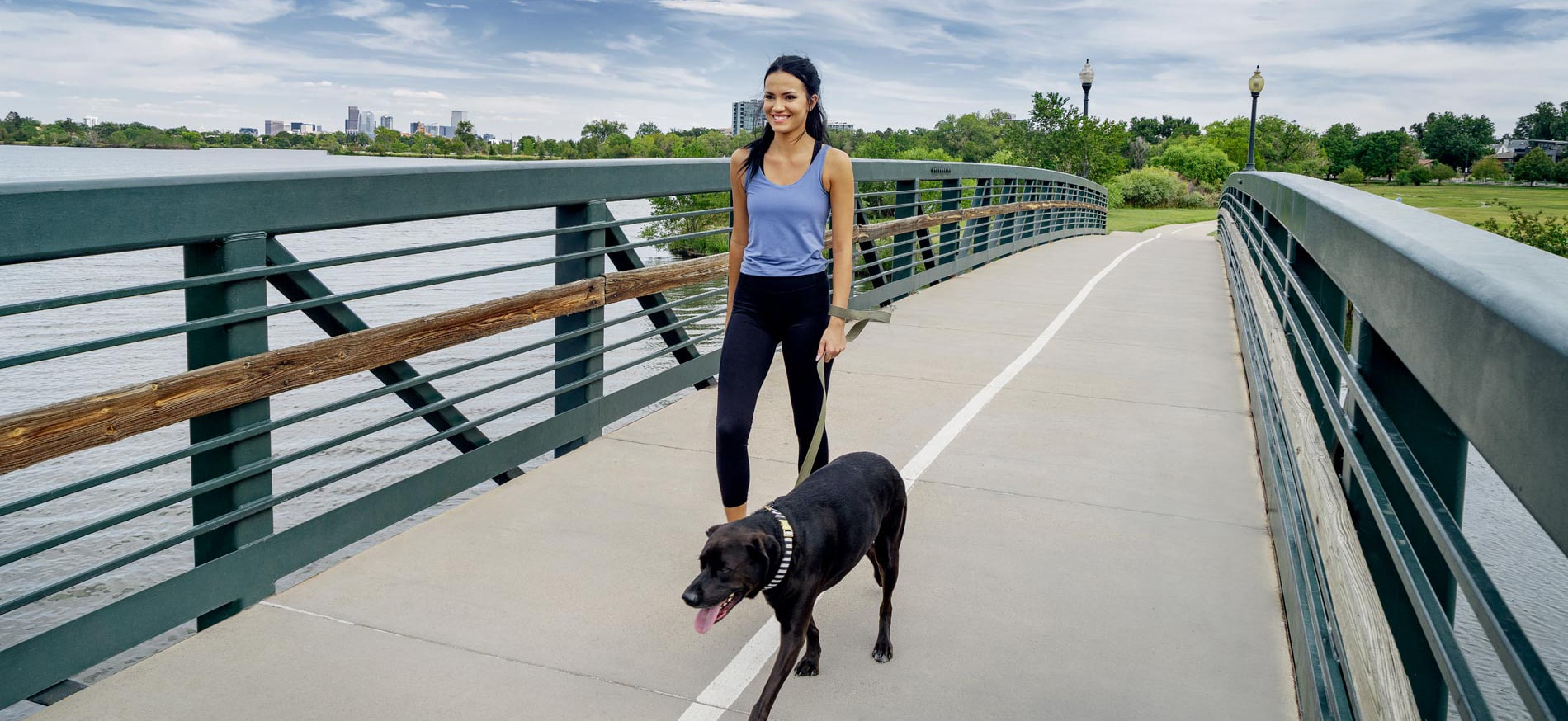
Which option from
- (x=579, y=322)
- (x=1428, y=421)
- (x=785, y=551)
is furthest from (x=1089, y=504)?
(x=1428, y=421)

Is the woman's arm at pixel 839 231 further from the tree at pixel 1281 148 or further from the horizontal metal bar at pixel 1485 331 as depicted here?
the tree at pixel 1281 148

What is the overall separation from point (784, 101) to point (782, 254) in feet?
1.87

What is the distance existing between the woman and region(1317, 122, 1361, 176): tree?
174 m

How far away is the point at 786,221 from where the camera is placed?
425 centimetres

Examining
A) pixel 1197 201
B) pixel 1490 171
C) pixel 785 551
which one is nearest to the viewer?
pixel 785 551

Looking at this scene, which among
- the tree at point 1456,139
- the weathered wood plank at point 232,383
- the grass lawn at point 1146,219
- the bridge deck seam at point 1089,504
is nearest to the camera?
the weathered wood plank at point 232,383

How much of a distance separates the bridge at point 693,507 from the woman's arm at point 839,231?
3.30 feet

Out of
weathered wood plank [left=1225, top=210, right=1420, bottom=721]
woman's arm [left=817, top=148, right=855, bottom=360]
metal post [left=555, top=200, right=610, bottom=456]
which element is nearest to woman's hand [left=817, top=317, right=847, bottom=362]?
woman's arm [left=817, top=148, right=855, bottom=360]

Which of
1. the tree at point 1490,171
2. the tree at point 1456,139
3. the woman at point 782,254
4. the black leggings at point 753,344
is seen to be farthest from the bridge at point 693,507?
the tree at point 1456,139

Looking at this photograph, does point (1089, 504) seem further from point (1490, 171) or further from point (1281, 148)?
point (1281, 148)

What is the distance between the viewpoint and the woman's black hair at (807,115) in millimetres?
4273

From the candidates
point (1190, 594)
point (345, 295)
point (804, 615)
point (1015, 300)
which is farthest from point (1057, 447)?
point (1015, 300)

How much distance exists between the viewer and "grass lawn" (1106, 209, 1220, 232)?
157 ft

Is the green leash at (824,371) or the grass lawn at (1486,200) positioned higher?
the grass lawn at (1486,200)
